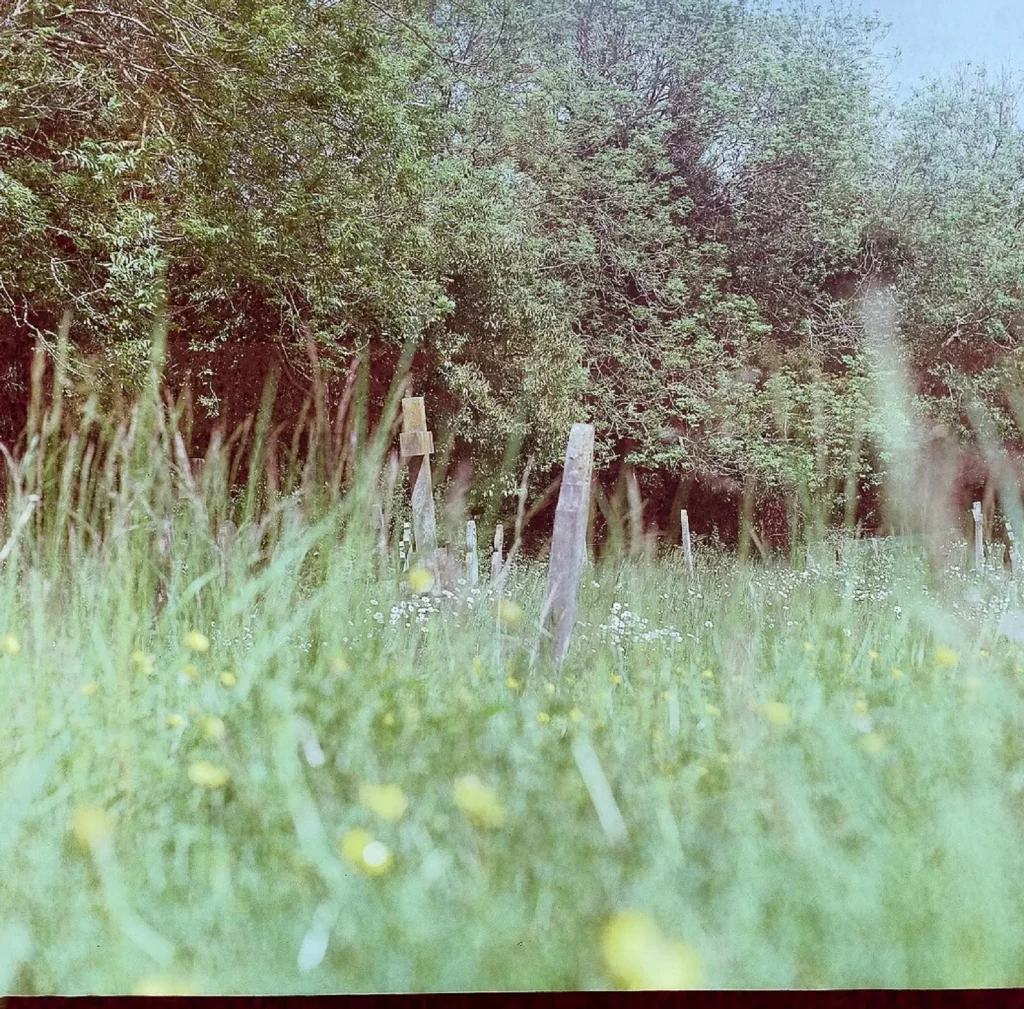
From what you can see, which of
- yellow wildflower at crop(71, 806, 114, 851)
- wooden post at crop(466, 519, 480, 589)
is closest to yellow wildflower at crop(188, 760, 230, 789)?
yellow wildflower at crop(71, 806, 114, 851)

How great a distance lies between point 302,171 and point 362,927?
3.77ft

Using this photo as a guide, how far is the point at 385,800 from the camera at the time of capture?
1.38m

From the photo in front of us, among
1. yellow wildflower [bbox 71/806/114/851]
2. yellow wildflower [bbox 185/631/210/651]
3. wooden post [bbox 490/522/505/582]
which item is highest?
wooden post [bbox 490/522/505/582]

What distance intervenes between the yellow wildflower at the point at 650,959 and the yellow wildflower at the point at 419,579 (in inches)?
22.2

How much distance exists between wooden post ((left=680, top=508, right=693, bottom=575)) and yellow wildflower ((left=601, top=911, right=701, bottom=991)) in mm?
520

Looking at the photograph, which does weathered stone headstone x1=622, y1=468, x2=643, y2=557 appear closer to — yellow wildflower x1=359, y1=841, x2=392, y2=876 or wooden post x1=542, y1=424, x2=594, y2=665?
wooden post x1=542, y1=424, x2=594, y2=665

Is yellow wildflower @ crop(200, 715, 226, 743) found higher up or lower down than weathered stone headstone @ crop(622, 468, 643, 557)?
lower down

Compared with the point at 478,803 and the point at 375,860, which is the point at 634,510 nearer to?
the point at 478,803

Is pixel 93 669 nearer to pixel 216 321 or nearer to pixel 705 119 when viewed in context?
pixel 216 321

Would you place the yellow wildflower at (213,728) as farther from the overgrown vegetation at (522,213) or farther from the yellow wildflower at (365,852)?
the overgrown vegetation at (522,213)

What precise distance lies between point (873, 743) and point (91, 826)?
1193 mm

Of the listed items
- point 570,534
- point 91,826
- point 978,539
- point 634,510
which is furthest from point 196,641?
point 978,539

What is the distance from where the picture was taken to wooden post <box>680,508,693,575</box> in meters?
1.41

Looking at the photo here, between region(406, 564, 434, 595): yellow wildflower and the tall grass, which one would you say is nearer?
the tall grass
